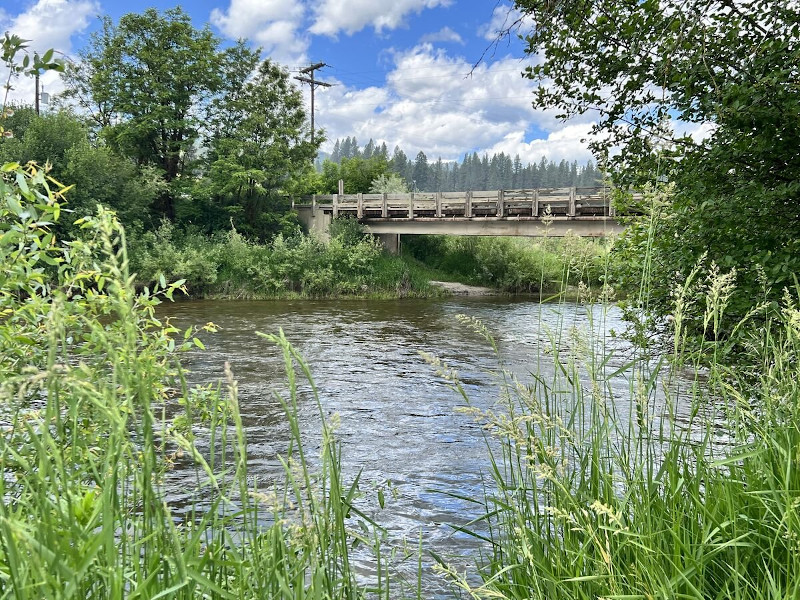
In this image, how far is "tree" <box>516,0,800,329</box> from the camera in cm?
396

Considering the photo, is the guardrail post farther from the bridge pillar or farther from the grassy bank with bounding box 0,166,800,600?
the grassy bank with bounding box 0,166,800,600

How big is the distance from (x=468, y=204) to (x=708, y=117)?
21.5m

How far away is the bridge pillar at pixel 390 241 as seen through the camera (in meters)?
29.7

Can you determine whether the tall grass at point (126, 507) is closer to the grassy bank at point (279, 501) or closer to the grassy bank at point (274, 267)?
the grassy bank at point (279, 501)

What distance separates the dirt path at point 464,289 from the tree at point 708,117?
2163 centimetres

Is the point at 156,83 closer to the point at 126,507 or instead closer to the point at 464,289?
the point at 464,289

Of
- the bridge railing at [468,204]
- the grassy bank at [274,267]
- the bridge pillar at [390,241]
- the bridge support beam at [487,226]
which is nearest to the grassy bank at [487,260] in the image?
the bridge pillar at [390,241]

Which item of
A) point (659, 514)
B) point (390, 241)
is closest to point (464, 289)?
point (390, 241)

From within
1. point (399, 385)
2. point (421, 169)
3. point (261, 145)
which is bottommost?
point (399, 385)

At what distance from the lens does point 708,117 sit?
440 cm

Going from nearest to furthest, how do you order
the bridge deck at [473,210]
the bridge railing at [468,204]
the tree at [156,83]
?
the bridge deck at [473,210], the bridge railing at [468,204], the tree at [156,83]

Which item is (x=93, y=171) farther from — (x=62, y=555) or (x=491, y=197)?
(x=62, y=555)

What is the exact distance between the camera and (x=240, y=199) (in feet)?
94.0

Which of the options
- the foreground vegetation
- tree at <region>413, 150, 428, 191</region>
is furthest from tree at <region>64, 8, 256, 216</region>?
tree at <region>413, 150, 428, 191</region>
